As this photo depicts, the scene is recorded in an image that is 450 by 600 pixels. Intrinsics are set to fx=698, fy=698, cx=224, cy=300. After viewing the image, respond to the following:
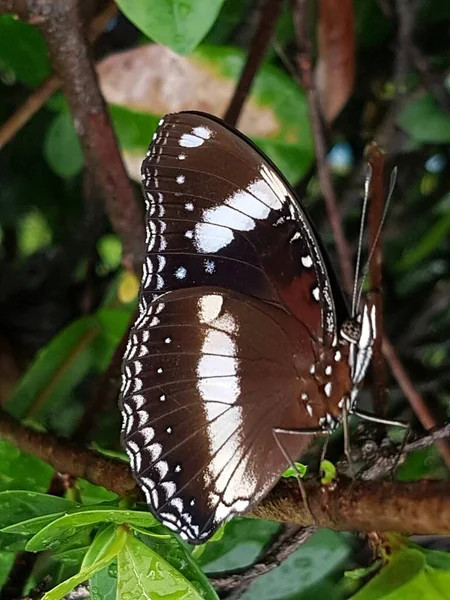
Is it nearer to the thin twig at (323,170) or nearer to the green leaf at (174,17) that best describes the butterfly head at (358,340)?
the thin twig at (323,170)

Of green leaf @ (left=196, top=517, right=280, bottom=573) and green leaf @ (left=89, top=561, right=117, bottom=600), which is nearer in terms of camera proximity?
green leaf @ (left=89, top=561, right=117, bottom=600)

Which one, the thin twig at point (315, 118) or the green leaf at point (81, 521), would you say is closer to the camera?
the green leaf at point (81, 521)

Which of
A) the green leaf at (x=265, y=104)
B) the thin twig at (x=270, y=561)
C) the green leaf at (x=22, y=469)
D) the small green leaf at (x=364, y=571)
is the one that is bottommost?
the small green leaf at (x=364, y=571)

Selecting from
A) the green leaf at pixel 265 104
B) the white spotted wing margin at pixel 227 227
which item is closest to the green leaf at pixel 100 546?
the white spotted wing margin at pixel 227 227

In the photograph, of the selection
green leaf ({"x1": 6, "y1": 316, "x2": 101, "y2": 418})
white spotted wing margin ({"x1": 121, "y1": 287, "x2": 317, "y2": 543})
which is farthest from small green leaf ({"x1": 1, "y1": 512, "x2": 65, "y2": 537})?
green leaf ({"x1": 6, "y1": 316, "x2": 101, "y2": 418})

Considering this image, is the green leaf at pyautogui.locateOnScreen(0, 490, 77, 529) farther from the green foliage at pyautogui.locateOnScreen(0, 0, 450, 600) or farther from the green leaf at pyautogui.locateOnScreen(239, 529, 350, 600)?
the green leaf at pyautogui.locateOnScreen(239, 529, 350, 600)

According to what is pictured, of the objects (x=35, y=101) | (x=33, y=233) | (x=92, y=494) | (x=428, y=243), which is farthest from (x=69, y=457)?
(x=33, y=233)

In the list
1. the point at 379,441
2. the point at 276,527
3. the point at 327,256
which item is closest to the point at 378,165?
the point at 327,256
